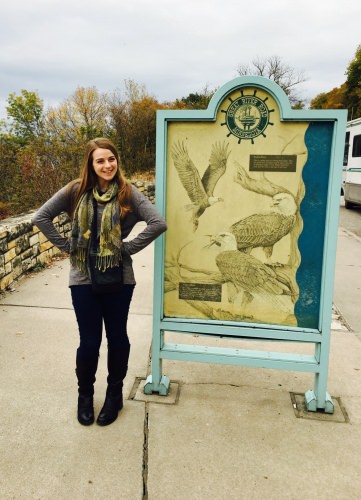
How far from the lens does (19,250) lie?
5418 mm

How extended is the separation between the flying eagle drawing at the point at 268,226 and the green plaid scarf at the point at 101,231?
0.75 m

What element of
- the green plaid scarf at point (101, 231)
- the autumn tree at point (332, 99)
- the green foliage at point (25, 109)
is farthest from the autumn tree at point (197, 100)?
the green plaid scarf at point (101, 231)

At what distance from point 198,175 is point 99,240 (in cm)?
75

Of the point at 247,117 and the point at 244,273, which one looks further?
the point at 244,273

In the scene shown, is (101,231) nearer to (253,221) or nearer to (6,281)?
(253,221)

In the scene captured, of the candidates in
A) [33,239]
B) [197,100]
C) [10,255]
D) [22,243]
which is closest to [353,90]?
[197,100]

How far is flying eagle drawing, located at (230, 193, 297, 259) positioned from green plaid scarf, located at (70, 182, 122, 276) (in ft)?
2.47

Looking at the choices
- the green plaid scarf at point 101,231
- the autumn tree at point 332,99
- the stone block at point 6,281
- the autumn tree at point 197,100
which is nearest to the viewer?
the green plaid scarf at point 101,231

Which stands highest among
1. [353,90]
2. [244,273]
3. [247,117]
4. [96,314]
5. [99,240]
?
[353,90]

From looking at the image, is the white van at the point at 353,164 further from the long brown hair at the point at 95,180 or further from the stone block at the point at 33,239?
the long brown hair at the point at 95,180

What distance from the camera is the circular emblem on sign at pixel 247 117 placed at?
2521 millimetres

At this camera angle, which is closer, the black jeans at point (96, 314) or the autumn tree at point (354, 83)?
the black jeans at point (96, 314)

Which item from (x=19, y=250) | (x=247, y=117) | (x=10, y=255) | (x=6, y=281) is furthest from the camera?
(x=19, y=250)

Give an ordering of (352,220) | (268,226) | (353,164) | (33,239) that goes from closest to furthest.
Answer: (268,226), (33,239), (352,220), (353,164)
